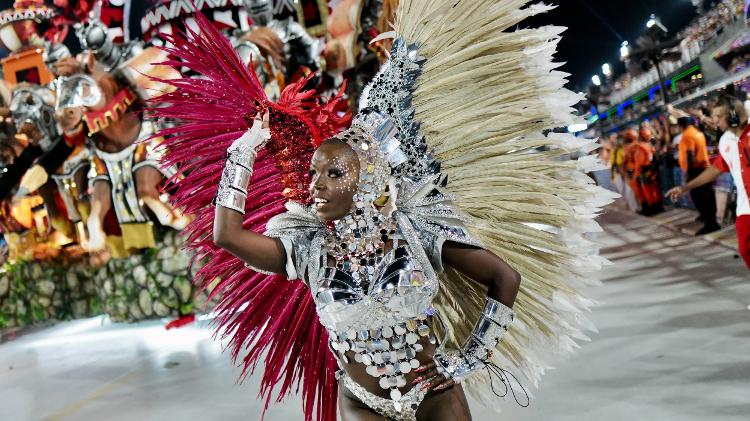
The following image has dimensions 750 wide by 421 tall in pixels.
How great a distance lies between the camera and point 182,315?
24.5ft

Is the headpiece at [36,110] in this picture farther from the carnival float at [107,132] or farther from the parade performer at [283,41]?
the parade performer at [283,41]

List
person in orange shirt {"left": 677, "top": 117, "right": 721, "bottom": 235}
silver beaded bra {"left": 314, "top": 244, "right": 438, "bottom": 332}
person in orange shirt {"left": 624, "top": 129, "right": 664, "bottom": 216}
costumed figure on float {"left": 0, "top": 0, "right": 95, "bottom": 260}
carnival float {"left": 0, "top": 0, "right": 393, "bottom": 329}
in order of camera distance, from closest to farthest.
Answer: silver beaded bra {"left": 314, "top": 244, "right": 438, "bottom": 332} → carnival float {"left": 0, "top": 0, "right": 393, "bottom": 329} → costumed figure on float {"left": 0, "top": 0, "right": 95, "bottom": 260} → person in orange shirt {"left": 677, "top": 117, "right": 721, "bottom": 235} → person in orange shirt {"left": 624, "top": 129, "right": 664, "bottom": 216}

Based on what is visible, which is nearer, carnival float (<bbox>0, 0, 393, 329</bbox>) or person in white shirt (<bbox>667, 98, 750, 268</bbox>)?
person in white shirt (<bbox>667, 98, 750, 268</bbox>)

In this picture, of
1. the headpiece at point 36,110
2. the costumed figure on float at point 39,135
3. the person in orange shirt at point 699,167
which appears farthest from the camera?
the person in orange shirt at point 699,167

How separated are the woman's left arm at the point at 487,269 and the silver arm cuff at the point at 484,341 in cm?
3

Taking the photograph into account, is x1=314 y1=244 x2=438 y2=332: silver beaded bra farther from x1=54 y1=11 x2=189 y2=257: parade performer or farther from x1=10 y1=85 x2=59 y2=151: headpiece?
x1=10 y1=85 x2=59 y2=151: headpiece

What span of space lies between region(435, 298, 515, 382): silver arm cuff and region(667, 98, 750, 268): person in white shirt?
11.4 ft

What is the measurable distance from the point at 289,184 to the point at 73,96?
5250 mm

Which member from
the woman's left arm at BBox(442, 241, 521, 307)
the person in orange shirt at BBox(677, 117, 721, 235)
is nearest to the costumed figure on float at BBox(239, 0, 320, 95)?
the woman's left arm at BBox(442, 241, 521, 307)

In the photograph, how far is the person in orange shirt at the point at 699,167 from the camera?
28.5ft

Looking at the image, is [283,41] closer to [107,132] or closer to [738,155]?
[107,132]

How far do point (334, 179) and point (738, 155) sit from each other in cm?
396

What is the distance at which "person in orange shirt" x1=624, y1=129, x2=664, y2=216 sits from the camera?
38.5 ft

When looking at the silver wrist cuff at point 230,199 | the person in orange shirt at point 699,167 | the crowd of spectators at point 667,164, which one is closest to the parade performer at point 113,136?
the silver wrist cuff at point 230,199
